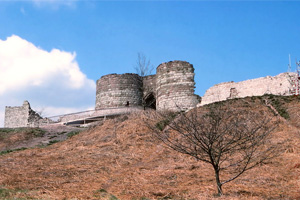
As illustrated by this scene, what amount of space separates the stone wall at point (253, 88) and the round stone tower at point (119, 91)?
27.7 ft

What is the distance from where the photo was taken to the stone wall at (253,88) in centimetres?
1867

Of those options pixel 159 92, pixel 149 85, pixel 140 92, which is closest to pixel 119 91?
pixel 140 92

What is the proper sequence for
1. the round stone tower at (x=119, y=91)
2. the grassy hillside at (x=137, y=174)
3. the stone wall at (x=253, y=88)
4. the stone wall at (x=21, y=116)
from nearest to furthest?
the grassy hillside at (x=137, y=174), the stone wall at (x=253, y=88), the round stone tower at (x=119, y=91), the stone wall at (x=21, y=116)

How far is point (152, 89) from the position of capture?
29.6m

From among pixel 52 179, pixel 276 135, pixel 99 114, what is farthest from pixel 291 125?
pixel 99 114

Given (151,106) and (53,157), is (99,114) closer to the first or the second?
(151,106)

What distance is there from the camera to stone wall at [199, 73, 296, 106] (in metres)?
18.7

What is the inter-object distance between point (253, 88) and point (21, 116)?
23842 mm

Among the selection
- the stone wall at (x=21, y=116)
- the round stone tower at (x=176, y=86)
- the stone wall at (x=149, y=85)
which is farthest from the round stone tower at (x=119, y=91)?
the stone wall at (x=21, y=116)

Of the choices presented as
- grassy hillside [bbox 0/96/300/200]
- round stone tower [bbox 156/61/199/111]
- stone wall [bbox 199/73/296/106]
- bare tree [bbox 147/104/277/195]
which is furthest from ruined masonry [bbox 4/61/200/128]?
bare tree [bbox 147/104/277/195]

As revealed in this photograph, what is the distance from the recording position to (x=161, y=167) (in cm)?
952

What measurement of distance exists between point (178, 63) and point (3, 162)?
1602 centimetres

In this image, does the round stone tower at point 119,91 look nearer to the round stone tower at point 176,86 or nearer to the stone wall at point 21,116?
the round stone tower at point 176,86

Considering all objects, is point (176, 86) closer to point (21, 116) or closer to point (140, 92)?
point (140, 92)
